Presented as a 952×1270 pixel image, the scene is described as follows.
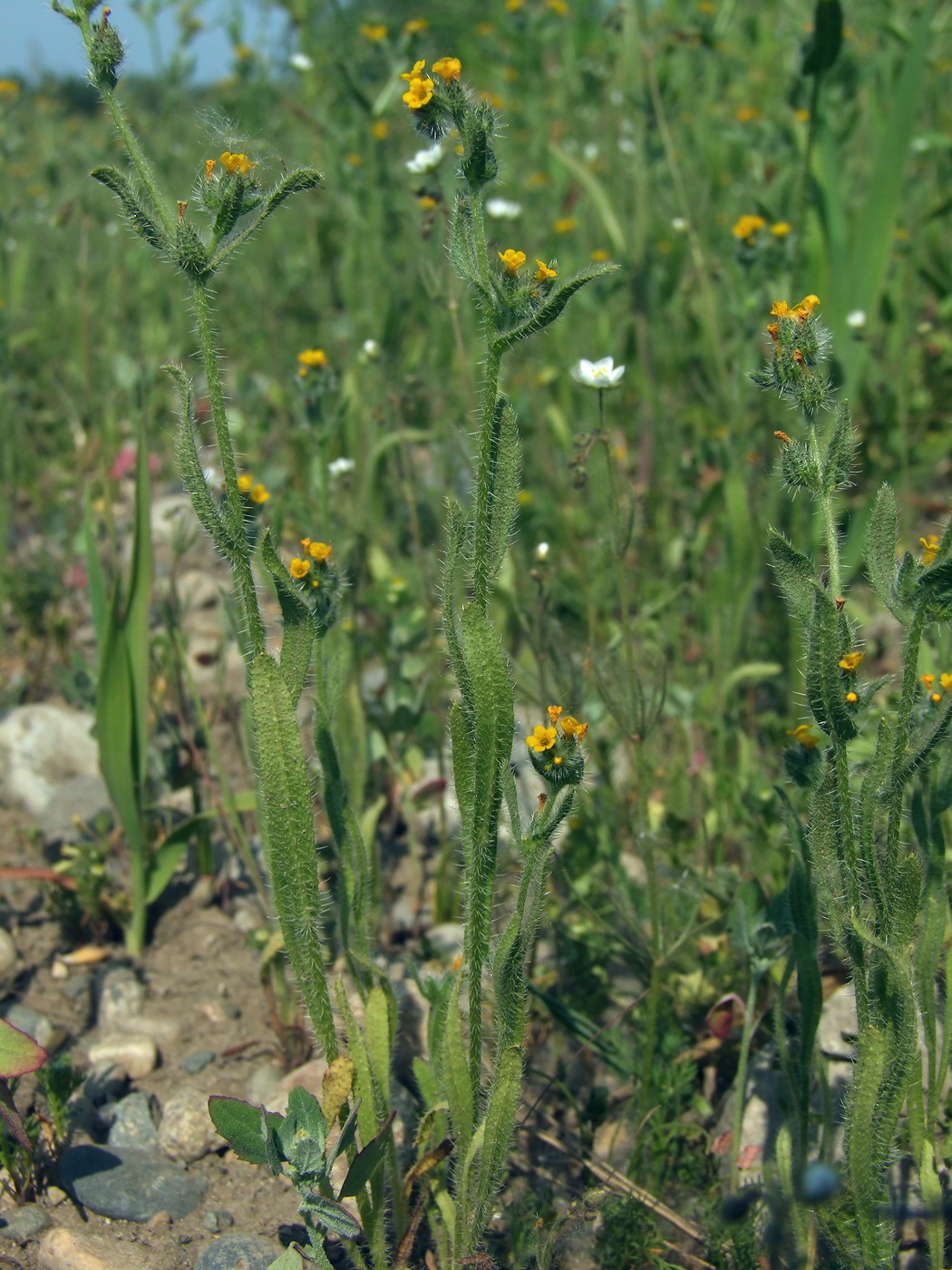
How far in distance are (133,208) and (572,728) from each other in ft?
2.89

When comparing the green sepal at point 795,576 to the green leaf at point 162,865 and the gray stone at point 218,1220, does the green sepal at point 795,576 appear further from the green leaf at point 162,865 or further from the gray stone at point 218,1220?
the green leaf at point 162,865

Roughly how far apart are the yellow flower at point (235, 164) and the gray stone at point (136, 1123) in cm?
160

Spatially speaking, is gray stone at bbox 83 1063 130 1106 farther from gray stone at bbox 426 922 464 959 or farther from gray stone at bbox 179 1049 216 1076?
gray stone at bbox 426 922 464 959

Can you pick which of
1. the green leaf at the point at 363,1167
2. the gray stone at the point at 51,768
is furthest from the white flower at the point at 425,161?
the green leaf at the point at 363,1167

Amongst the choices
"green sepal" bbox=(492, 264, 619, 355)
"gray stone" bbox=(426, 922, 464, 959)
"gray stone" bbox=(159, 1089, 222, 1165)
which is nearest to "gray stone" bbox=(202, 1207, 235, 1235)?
"gray stone" bbox=(159, 1089, 222, 1165)

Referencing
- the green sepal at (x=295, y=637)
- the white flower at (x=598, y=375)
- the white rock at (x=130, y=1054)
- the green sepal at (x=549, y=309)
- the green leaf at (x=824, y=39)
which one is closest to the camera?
the green sepal at (x=549, y=309)

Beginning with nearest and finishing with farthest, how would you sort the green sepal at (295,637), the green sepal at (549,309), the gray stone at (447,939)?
the green sepal at (549,309), the green sepal at (295,637), the gray stone at (447,939)

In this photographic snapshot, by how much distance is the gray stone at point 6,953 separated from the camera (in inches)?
87.7

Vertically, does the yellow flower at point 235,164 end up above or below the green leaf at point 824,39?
below

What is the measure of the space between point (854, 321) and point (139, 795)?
2.43 meters

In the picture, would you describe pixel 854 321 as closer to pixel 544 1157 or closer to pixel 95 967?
pixel 544 1157

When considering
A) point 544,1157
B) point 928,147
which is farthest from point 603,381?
point 928,147

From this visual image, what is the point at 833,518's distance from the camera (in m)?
1.37

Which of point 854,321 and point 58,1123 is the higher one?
point 854,321
